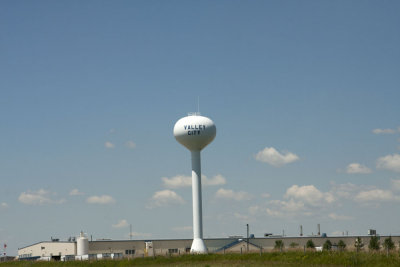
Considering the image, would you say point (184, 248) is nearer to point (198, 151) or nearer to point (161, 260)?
point (198, 151)

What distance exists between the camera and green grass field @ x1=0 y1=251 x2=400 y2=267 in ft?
148

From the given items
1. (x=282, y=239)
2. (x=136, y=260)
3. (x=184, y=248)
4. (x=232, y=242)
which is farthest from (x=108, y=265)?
(x=282, y=239)

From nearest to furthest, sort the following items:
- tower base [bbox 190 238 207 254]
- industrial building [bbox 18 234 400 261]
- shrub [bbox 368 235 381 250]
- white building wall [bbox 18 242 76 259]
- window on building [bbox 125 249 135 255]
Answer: tower base [bbox 190 238 207 254], industrial building [bbox 18 234 400 261], white building wall [bbox 18 242 76 259], window on building [bbox 125 249 135 255], shrub [bbox 368 235 381 250]

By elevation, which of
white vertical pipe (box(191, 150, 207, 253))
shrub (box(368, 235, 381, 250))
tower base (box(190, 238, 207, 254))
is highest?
white vertical pipe (box(191, 150, 207, 253))

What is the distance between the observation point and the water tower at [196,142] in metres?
76.4

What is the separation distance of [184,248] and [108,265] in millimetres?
29972

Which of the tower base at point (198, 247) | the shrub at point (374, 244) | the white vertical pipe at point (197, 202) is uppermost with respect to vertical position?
the white vertical pipe at point (197, 202)

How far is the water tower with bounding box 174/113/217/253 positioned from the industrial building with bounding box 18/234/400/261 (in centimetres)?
427

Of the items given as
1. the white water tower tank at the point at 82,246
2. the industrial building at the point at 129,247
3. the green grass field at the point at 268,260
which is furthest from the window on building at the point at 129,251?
the green grass field at the point at 268,260

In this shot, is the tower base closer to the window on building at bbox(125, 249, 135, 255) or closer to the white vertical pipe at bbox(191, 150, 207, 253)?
the white vertical pipe at bbox(191, 150, 207, 253)

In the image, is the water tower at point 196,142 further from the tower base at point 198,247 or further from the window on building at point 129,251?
the window on building at point 129,251

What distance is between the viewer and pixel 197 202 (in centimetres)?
7794

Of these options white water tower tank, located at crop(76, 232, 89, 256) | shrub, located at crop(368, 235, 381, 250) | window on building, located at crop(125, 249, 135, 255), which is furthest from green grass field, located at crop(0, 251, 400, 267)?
shrub, located at crop(368, 235, 381, 250)

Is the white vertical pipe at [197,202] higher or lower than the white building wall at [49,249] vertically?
higher
